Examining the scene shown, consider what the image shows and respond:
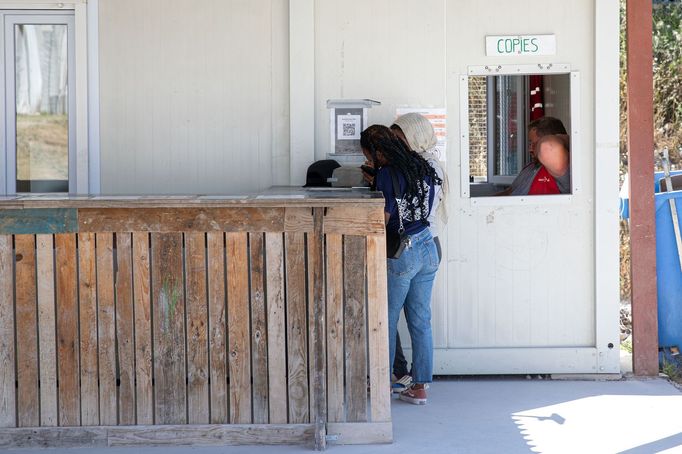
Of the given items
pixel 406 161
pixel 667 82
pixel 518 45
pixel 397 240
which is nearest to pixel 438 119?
pixel 518 45

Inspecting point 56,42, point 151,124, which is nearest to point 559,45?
point 151,124

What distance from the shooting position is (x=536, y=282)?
7.20 metres

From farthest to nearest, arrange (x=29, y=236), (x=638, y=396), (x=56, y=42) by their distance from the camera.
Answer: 1. (x=56, y=42)
2. (x=638, y=396)
3. (x=29, y=236)

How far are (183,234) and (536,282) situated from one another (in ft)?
9.36

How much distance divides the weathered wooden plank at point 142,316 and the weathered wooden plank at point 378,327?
3.91 ft

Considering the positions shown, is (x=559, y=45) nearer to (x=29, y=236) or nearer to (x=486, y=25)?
(x=486, y=25)

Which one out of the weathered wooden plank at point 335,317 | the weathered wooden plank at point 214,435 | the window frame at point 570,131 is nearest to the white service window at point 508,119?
the window frame at point 570,131

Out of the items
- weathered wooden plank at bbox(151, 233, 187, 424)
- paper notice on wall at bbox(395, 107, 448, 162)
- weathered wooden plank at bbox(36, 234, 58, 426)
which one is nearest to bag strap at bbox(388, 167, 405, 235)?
paper notice on wall at bbox(395, 107, 448, 162)

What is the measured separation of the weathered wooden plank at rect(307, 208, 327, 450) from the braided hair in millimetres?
828

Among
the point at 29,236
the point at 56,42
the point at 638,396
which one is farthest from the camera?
the point at 56,42

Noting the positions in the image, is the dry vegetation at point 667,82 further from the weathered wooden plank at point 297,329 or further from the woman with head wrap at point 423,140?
the weathered wooden plank at point 297,329

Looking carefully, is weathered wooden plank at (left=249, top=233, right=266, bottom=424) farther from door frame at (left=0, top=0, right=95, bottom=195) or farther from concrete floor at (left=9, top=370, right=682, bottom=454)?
door frame at (left=0, top=0, right=95, bottom=195)

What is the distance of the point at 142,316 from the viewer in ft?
17.9

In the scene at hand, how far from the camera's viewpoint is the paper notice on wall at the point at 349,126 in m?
7.08
